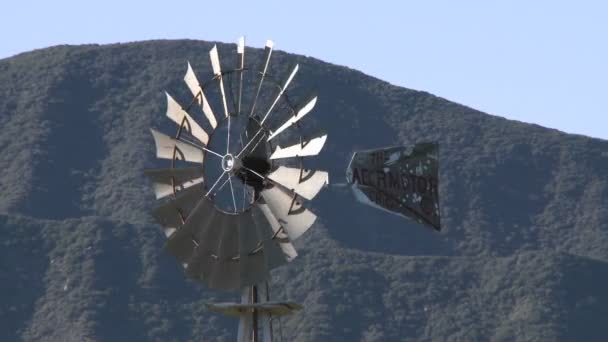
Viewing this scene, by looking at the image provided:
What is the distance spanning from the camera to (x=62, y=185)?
98.3 metres

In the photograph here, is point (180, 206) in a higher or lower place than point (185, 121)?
lower

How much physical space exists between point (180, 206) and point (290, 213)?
1.33m

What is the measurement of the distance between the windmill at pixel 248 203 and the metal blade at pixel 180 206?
1 centimetres

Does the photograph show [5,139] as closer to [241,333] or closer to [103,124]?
[103,124]

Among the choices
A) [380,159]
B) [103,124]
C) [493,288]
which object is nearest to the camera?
[380,159]

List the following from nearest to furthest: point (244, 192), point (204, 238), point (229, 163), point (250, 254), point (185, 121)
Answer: point (250, 254) → point (229, 163) → point (204, 238) → point (244, 192) → point (185, 121)

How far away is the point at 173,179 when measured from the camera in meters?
21.2

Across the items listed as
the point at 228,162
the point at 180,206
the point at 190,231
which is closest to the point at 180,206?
the point at 180,206

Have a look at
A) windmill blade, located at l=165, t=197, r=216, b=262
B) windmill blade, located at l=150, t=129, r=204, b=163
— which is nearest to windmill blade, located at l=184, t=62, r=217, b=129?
windmill blade, located at l=150, t=129, r=204, b=163

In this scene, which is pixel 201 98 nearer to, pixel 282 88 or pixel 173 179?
pixel 173 179

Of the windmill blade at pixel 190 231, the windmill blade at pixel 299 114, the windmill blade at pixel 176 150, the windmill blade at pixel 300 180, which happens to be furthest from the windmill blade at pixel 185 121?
the windmill blade at pixel 300 180

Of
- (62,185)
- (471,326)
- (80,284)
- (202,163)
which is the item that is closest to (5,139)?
(62,185)

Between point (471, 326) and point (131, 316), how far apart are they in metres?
13.0

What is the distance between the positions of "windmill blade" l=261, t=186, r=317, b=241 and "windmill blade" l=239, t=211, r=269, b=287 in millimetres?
292
